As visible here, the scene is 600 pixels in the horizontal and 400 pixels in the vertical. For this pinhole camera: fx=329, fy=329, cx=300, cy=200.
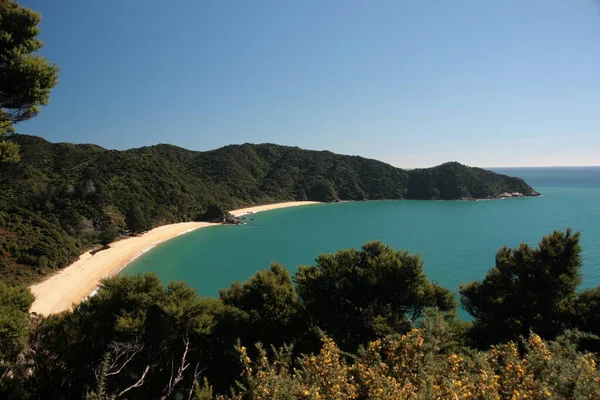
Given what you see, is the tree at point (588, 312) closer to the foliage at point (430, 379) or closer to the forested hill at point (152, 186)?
the foliage at point (430, 379)

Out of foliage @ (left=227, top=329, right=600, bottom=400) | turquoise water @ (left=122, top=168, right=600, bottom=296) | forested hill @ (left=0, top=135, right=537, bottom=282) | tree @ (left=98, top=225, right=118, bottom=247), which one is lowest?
turquoise water @ (left=122, top=168, right=600, bottom=296)

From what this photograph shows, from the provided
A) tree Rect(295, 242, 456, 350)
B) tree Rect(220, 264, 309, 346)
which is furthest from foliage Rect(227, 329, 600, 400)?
tree Rect(295, 242, 456, 350)

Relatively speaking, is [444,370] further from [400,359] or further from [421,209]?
[421,209]

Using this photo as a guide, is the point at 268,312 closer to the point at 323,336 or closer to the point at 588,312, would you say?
the point at 323,336

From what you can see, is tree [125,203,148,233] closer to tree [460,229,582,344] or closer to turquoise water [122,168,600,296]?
turquoise water [122,168,600,296]

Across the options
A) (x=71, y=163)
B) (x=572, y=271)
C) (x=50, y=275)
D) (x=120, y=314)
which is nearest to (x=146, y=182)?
(x=71, y=163)

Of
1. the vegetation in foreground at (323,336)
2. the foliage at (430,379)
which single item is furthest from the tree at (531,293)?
the foliage at (430,379)
